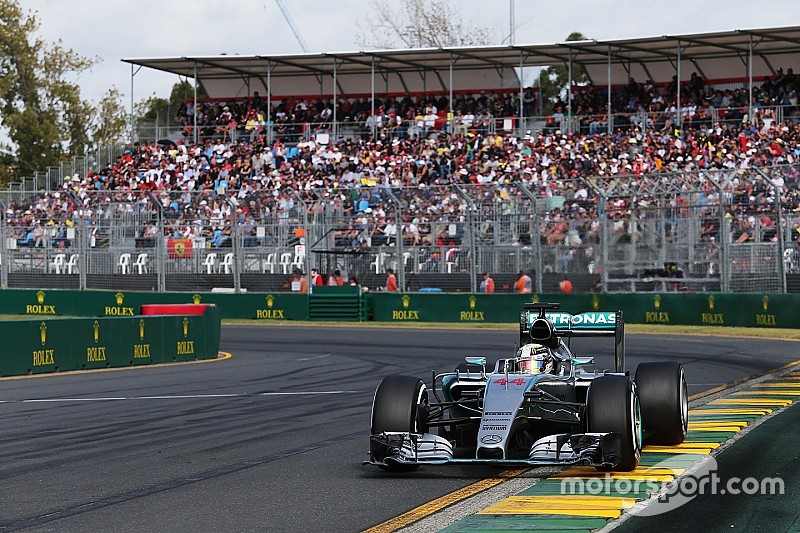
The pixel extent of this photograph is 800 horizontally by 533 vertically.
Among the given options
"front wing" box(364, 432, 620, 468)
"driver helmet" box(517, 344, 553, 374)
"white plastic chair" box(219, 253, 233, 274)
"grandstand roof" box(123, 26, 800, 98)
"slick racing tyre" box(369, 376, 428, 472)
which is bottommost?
"front wing" box(364, 432, 620, 468)

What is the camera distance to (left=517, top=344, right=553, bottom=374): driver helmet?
10.1 metres

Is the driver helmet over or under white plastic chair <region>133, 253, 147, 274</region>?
under

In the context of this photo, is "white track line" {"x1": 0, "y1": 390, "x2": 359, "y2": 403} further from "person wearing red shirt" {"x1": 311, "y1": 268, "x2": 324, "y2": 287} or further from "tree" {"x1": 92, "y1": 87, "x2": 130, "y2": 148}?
"tree" {"x1": 92, "y1": 87, "x2": 130, "y2": 148}

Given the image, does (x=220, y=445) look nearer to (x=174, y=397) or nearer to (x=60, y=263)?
(x=174, y=397)

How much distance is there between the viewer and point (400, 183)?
136 ft

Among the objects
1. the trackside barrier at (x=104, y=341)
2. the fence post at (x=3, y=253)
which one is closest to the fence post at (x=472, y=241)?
the trackside barrier at (x=104, y=341)

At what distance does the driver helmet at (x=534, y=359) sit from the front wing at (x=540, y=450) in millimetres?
1229

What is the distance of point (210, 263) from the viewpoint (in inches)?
1375

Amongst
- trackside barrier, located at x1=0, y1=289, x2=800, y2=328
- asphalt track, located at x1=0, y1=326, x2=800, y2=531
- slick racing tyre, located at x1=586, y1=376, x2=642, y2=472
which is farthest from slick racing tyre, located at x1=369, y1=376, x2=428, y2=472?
trackside barrier, located at x1=0, y1=289, x2=800, y2=328

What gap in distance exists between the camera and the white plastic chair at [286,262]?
34.1 meters

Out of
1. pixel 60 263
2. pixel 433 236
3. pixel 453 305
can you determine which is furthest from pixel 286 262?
pixel 60 263

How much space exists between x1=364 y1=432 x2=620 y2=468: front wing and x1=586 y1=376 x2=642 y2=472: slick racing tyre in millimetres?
87

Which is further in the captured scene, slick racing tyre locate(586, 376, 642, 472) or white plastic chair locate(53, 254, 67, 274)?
white plastic chair locate(53, 254, 67, 274)

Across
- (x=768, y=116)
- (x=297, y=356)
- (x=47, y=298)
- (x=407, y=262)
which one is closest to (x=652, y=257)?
(x=407, y=262)
